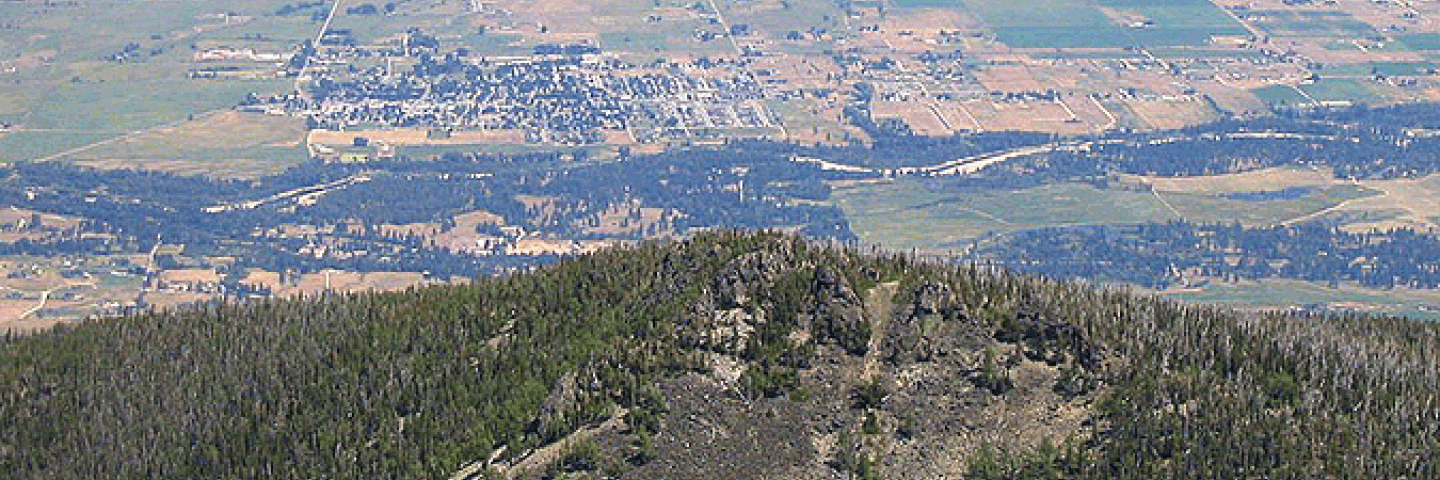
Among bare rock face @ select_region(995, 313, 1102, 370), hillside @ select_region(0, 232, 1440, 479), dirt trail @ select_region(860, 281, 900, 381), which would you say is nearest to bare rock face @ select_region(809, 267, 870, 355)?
hillside @ select_region(0, 232, 1440, 479)

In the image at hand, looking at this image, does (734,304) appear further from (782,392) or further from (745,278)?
(782,392)

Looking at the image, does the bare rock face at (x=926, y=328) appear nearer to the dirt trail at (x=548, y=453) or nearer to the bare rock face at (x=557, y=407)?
the dirt trail at (x=548, y=453)

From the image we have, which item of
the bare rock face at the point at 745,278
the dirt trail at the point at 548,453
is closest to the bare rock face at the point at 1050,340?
the bare rock face at the point at 745,278

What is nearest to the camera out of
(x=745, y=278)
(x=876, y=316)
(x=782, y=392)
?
(x=782, y=392)

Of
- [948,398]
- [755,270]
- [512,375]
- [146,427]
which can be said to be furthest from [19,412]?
[948,398]

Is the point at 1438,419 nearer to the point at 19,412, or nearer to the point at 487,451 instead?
the point at 487,451

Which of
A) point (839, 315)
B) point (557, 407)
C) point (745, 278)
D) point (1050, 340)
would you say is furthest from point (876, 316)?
point (557, 407)
